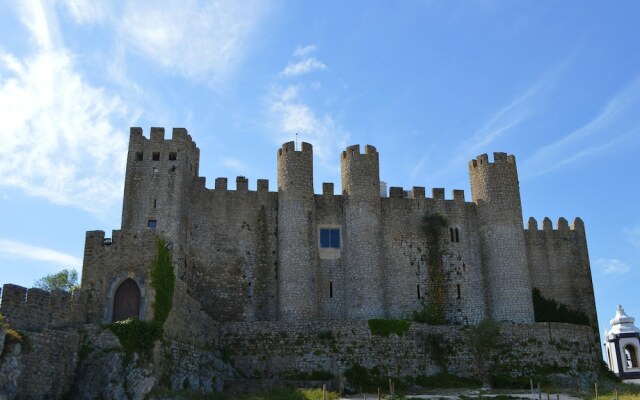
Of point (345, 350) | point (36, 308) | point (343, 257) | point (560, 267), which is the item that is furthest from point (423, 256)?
point (36, 308)

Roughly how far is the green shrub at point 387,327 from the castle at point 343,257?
420mm

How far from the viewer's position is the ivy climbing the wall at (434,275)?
38.0 metres

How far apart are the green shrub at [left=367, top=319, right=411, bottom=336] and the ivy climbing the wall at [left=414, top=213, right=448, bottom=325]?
151 inches

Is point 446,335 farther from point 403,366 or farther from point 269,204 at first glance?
point 269,204

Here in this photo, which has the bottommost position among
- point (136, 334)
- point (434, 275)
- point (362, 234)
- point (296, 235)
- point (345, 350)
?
point (345, 350)

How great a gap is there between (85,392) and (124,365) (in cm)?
153

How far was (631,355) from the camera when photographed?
43.4 metres

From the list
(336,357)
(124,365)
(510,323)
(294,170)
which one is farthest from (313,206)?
(124,365)

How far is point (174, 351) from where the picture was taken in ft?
88.7

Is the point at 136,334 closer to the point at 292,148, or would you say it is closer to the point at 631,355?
the point at 292,148

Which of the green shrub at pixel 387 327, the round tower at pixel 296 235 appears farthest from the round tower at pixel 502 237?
the round tower at pixel 296 235

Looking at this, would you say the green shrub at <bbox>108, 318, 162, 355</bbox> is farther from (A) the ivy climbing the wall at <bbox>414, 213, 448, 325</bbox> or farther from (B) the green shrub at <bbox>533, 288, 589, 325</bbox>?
(B) the green shrub at <bbox>533, 288, 589, 325</bbox>

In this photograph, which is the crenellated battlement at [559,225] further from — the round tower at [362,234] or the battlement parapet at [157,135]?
the battlement parapet at [157,135]

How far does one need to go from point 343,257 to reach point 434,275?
5348 mm
